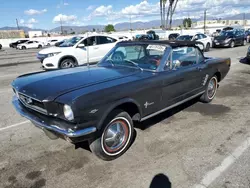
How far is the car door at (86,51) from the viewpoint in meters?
9.94

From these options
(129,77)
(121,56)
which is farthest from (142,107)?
(121,56)

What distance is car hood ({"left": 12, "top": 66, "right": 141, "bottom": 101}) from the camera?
2.84 m

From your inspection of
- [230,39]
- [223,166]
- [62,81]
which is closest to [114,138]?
[62,81]

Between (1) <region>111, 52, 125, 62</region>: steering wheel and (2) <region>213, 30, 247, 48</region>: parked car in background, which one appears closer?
(1) <region>111, 52, 125, 62</region>: steering wheel

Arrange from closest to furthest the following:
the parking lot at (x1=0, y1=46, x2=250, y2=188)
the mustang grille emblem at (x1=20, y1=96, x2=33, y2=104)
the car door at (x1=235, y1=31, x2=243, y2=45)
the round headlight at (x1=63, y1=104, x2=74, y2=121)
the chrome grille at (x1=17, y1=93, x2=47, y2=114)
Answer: the round headlight at (x1=63, y1=104, x2=74, y2=121) < the parking lot at (x1=0, y1=46, x2=250, y2=188) < the chrome grille at (x1=17, y1=93, x2=47, y2=114) < the mustang grille emblem at (x1=20, y1=96, x2=33, y2=104) < the car door at (x1=235, y1=31, x2=243, y2=45)

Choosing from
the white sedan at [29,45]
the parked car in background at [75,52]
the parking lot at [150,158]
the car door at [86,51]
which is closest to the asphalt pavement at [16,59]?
the parked car in background at [75,52]

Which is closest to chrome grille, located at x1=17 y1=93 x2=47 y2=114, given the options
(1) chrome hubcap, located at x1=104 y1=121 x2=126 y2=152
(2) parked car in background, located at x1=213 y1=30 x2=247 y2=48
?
(1) chrome hubcap, located at x1=104 y1=121 x2=126 y2=152

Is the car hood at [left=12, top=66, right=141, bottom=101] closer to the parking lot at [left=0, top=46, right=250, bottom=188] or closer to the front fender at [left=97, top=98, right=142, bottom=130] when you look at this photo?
the front fender at [left=97, top=98, right=142, bottom=130]

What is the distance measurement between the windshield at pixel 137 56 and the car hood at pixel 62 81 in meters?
0.26

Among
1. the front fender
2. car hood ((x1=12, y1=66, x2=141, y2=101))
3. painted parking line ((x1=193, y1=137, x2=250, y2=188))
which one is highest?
car hood ((x1=12, y1=66, x2=141, y2=101))

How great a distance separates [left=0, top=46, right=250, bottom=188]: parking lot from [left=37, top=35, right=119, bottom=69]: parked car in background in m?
Result: 5.14

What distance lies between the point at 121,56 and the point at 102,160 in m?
2.12

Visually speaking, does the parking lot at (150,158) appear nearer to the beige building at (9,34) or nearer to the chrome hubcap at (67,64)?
the chrome hubcap at (67,64)

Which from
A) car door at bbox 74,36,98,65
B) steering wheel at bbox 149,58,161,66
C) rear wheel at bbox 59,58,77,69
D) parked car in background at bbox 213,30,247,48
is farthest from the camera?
parked car in background at bbox 213,30,247,48
